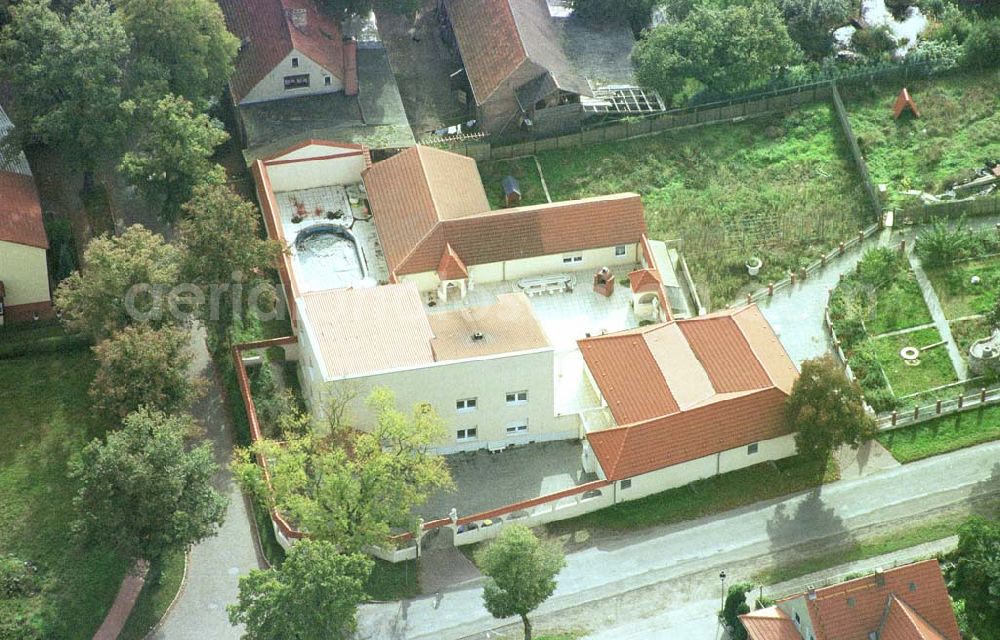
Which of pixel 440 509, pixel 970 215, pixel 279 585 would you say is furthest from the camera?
pixel 970 215

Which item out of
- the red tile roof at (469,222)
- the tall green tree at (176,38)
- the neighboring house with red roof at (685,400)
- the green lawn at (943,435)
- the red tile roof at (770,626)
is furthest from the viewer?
the tall green tree at (176,38)

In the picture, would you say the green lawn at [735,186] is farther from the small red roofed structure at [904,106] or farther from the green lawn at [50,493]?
the green lawn at [50,493]

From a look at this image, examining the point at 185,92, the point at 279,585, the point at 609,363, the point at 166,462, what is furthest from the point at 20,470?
the point at 609,363

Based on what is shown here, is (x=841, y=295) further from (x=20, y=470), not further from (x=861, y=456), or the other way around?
(x=20, y=470)

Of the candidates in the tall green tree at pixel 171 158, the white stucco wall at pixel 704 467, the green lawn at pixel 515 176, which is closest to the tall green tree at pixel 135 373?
the tall green tree at pixel 171 158

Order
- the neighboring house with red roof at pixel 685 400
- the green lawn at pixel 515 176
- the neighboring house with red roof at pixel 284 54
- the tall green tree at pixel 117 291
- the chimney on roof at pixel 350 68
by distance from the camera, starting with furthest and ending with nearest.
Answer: the chimney on roof at pixel 350 68, the neighboring house with red roof at pixel 284 54, the green lawn at pixel 515 176, the tall green tree at pixel 117 291, the neighboring house with red roof at pixel 685 400

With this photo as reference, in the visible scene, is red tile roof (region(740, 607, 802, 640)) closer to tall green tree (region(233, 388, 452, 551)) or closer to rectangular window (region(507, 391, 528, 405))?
tall green tree (region(233, 388, 452, 551))
